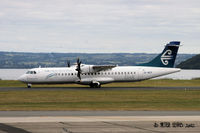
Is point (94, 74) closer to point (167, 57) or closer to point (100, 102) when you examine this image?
point (167, 57)

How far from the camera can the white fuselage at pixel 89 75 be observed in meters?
64.2

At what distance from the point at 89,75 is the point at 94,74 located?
2.59 ft

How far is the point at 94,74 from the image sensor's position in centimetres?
6556

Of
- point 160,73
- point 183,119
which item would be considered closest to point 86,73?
point 160,73

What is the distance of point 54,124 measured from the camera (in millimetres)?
23297

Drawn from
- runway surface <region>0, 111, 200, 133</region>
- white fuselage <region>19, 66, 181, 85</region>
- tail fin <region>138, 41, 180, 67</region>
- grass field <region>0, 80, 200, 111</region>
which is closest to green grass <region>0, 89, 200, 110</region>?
grass field <region>0, 80, 200, 111</region>

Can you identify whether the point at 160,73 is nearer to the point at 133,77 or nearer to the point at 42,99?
the point at 133,77

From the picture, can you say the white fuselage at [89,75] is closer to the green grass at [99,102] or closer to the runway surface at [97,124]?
the green grass at [99,102]

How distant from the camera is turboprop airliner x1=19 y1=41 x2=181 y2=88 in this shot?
64250 mm

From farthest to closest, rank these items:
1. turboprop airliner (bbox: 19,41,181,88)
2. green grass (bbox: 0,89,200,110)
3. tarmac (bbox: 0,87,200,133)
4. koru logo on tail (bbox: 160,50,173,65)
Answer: koru logo on tail (bbox: 160,50,173,65), turboprop airliner (bbox: 19,41,181,88), green grass (bbox: 0,89,200,110), tarmac (bbox: 0,87,200,133)

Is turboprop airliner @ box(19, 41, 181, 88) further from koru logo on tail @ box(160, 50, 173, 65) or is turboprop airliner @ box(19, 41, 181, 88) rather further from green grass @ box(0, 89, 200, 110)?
green grass @ box(0, 89, 200, 110)

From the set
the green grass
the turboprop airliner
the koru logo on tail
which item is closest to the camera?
the green grass

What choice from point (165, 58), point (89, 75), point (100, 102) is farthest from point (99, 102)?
point (165, 58)

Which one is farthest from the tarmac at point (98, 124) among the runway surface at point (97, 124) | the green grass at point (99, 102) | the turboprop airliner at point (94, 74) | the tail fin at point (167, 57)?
the tail fin at point (167, 57)
